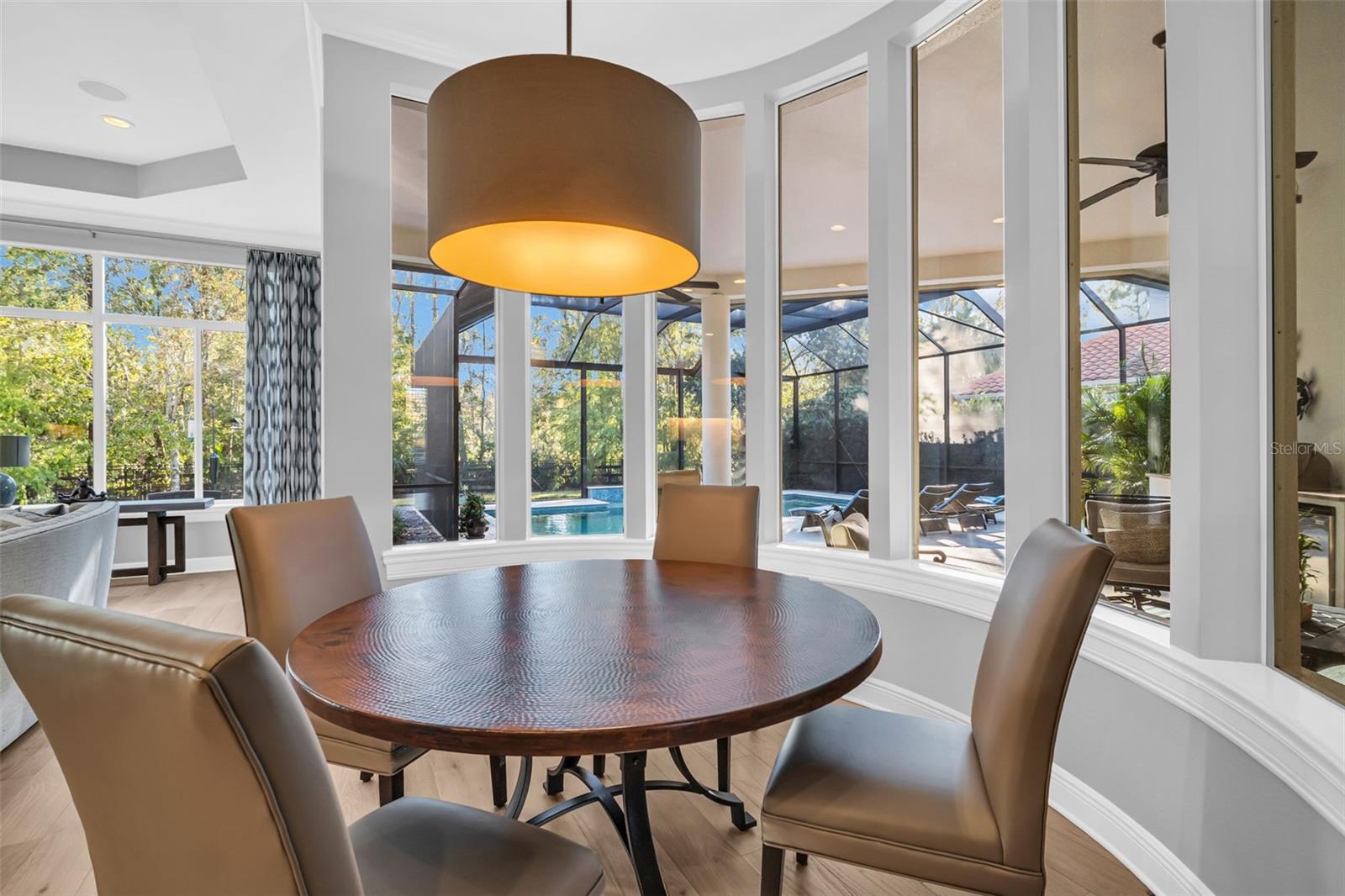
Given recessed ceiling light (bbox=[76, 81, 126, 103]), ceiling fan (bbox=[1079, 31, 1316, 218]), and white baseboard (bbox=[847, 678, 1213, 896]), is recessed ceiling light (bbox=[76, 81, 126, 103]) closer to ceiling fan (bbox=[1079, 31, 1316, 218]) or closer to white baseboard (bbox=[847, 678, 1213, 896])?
ceiling fan (bbox=[1079, 31, 1316, 218])

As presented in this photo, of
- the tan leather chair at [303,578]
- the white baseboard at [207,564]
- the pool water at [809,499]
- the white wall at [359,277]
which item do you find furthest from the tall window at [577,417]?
the white baseboard at [207,564]

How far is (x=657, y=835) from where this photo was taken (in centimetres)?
203

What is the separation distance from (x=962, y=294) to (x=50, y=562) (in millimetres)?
3944

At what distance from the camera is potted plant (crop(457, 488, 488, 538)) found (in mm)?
3551

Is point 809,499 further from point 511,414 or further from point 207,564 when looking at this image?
point 207,564

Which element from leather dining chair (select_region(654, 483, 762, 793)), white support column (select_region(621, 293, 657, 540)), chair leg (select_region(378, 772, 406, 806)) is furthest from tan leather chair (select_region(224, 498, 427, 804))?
white support column (select_region(621, 293, 657, 540))

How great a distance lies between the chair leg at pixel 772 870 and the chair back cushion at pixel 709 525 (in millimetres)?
1168

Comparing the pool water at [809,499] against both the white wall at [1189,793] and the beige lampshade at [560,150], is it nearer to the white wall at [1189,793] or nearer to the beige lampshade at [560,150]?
the white wall at [1189,793]

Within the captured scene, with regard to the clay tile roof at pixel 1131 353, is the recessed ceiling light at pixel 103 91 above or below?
above

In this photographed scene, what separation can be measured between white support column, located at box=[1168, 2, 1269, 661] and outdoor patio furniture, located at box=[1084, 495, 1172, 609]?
30cm

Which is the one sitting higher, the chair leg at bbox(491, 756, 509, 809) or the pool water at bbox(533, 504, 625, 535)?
the pool water at bbox(533, 504, 625, 535)

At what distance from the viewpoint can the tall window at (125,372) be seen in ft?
18.3

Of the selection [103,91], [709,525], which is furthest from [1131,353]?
[103,91]

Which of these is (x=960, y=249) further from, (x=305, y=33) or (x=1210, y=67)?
(x=305, y=33)
